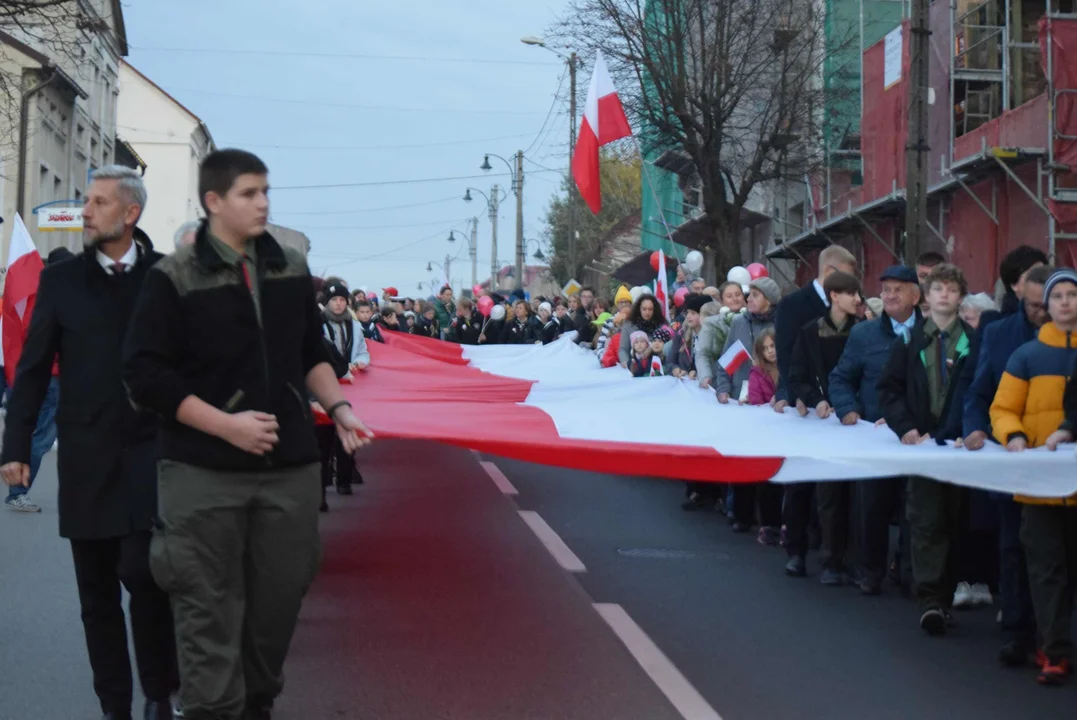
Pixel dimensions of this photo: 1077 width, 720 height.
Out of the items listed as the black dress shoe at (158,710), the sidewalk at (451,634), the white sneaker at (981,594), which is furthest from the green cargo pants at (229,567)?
the white sneaker at (981,594)

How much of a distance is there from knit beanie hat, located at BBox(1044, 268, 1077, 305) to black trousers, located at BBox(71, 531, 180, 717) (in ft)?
13.0

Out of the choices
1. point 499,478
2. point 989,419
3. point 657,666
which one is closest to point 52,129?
point 499,478

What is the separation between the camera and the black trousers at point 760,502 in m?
11.3

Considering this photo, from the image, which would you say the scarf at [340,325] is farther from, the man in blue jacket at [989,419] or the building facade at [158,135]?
the building facade at [158,135]

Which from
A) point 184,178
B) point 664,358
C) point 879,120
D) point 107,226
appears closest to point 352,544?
point 664,358

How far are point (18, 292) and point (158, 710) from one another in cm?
754

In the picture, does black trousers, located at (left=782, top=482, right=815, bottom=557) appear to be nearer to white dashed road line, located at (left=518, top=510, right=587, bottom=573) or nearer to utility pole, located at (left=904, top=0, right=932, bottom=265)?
white dashed road line, located at (left=518, top=510, right=587, bottom=573)

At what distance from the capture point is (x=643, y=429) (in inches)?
313

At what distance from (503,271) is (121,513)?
463ft

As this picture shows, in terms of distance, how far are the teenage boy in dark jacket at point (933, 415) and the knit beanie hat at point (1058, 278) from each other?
0.92 m

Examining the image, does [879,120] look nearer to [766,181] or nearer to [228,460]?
[766,181]

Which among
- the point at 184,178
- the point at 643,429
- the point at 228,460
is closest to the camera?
the point at 228,460

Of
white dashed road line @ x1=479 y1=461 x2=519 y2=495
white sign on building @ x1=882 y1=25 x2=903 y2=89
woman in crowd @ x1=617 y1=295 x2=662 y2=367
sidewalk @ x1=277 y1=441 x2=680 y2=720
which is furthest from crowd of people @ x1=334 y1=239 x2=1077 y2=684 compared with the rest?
white sign on building @ x1=882 y1=25 x2=903 y2=89

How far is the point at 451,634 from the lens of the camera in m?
7.49
